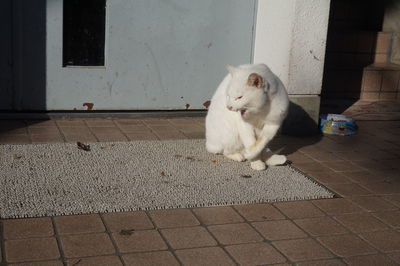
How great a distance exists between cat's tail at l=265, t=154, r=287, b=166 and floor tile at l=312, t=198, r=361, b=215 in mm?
695

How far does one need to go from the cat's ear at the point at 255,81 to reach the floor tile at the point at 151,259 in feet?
4.87

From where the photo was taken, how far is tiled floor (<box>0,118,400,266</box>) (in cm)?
292

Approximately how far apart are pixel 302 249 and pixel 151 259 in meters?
0.84

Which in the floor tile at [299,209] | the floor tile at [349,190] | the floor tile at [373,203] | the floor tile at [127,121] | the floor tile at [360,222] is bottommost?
the floor tile at [360,222]

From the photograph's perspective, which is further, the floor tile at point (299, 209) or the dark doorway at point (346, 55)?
the dark doorway at point (346, 55)

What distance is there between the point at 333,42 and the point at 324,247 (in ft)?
14.4

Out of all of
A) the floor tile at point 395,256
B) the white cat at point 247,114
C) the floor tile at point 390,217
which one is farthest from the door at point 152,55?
the floor tile at point 395,256

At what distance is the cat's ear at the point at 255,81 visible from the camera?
3938 millimetres

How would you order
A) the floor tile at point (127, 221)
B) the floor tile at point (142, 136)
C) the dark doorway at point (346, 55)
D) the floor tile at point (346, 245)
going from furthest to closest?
the dark doorway at point (346, 55), the floor tile at point (142, 136), the floor tile at point (127, 221), the floor tile at point (346, 245)

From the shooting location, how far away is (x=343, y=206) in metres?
3.78

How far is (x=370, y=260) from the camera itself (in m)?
3.04

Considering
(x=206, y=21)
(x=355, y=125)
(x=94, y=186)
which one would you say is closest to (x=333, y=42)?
(x=355, y=125)

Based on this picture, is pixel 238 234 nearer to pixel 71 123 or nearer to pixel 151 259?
pixel 151 259

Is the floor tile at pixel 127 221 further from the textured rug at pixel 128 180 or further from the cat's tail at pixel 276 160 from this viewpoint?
the cat's tail at pixel 276 160
